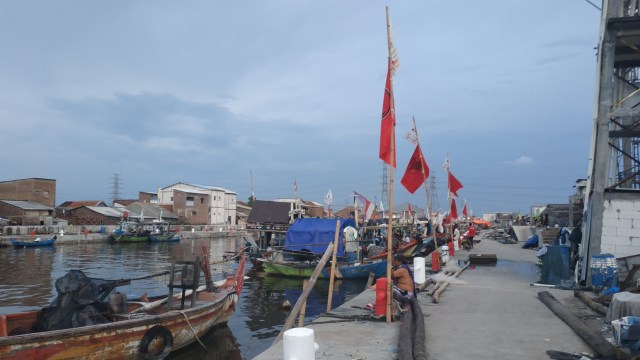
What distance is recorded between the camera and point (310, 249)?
1034 inches

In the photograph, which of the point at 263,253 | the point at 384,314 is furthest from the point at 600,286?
the point at 263,253

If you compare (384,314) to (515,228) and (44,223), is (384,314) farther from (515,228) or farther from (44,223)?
(44,223)

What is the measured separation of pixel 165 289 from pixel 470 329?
15687mm

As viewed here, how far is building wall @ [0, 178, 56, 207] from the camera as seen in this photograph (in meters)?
58.4

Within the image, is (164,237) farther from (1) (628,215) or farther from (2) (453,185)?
(1) (628,215)

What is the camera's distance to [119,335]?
905 centimetres

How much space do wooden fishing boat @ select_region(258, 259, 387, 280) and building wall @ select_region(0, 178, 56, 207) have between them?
45.7 meters

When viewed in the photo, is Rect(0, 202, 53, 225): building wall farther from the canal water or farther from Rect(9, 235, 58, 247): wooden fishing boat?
the canal water

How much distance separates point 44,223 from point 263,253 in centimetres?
3836

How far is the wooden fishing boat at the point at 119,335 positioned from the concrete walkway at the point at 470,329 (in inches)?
136

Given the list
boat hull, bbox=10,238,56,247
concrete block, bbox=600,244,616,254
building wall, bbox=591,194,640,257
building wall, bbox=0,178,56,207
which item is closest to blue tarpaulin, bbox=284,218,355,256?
concrete block, bbox=600,244,616,254

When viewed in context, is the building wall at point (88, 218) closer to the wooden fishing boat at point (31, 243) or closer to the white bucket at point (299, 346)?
the wooden fishing boat at point (31, 243)

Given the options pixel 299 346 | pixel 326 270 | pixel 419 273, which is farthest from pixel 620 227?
pixel 326 270

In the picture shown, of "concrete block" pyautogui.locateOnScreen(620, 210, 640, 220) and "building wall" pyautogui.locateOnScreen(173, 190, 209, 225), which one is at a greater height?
"concrete block" pyautogui.locateOnScreen(620, 210, 640, 220)
